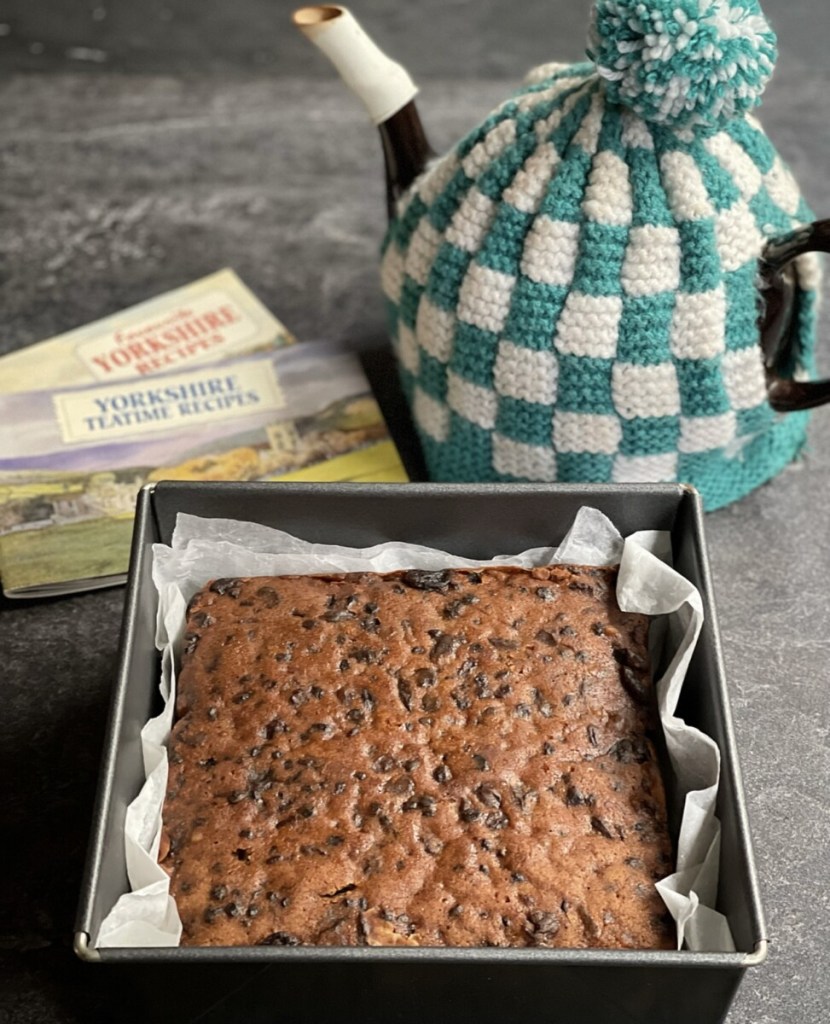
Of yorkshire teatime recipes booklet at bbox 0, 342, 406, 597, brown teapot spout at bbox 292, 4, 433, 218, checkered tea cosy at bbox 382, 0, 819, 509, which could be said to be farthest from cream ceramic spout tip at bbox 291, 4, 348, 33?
yorkshire teatime recipes booklet at bbox 0, 342, 406, 597

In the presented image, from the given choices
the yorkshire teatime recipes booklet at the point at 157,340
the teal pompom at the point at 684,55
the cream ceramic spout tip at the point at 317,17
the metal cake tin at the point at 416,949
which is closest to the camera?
the metal cake tin at the point at 416,949

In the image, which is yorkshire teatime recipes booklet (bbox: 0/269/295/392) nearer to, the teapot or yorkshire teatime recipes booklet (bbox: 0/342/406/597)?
yorkshire teatime recipes booklet (bbox: 0/342/406/597)

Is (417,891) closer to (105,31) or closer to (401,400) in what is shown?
(401,400)

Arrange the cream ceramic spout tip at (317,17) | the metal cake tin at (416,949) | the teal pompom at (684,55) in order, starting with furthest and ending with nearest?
the cream ceramic spout tip at (317,17), the teal pompom at (684,55), the metal cake tin at (416,949)

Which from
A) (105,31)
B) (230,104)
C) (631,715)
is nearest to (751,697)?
(631,715)

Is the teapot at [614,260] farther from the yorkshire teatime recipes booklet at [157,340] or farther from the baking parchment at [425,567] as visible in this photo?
the yorkshire teatime recipes booklet at [157,340]

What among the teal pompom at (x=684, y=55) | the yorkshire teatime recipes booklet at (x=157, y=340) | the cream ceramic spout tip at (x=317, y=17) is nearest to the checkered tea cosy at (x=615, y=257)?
the teal pompom at (x=684, y=55)
